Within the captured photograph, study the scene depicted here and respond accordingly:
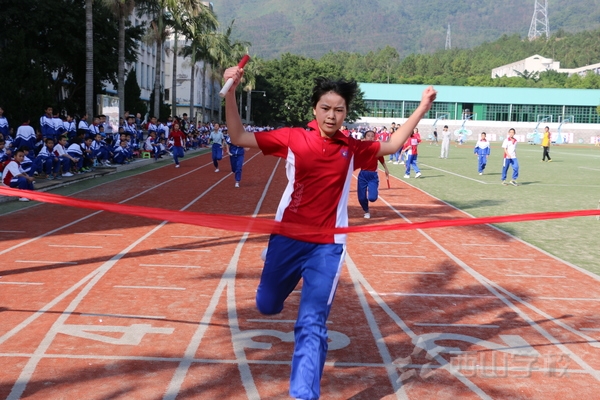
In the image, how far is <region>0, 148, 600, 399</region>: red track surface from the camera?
4.97 metres

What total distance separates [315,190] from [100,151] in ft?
71.9

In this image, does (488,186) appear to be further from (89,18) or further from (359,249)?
(89,18)

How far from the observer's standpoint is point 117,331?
607 cm

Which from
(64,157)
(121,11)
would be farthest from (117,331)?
(121,11)

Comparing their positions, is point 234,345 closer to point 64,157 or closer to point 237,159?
point 237,159

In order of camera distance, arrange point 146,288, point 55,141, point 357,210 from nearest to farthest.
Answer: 1. point 146,288
2. point 357,210
3. point 55,141

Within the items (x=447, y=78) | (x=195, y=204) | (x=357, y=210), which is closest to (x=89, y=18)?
(x=195, y=204)

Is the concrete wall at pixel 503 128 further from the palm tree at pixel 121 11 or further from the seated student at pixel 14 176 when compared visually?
the seated student at pixel 14 176

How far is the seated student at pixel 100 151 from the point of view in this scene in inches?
956

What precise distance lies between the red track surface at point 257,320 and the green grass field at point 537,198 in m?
0.81

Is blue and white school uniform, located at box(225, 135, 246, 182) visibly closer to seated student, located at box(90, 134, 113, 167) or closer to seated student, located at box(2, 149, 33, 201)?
seated student, located at box(90, 134, 113, 167)

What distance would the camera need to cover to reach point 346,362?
214 inches

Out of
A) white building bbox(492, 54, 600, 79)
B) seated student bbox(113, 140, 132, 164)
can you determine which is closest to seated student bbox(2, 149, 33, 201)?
seated student bbox(113, 140, 132, 164)

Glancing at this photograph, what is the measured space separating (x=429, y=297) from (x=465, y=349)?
1861mm
